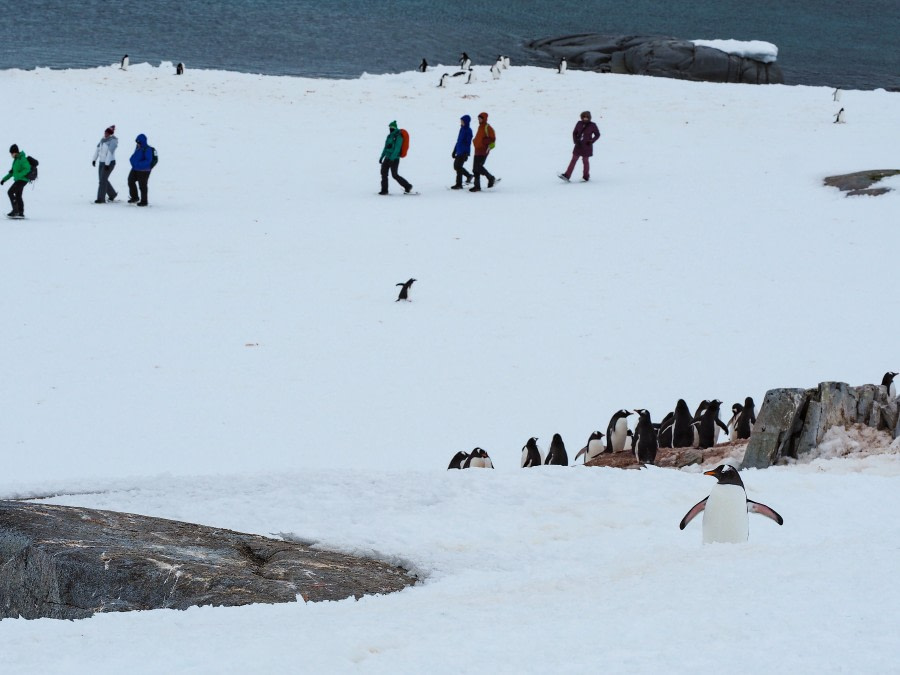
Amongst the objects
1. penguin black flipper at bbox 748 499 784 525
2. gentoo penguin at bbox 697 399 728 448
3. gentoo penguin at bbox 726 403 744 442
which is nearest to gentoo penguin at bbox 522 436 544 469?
gentoo penguin at bbox 697 399 728 448

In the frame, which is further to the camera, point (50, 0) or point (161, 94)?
point (50, 0)

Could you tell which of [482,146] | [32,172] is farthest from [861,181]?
[32,172]

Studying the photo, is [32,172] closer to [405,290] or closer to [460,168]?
[405,290]

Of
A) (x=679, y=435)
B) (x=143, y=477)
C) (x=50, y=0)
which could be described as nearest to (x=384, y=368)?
(x=679, y=435)

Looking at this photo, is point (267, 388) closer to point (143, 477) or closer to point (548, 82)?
point (143, 477)

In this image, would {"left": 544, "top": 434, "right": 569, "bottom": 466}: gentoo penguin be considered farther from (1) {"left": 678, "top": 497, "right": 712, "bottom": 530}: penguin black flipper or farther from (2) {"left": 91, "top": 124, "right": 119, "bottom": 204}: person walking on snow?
(2) {"left": 91, "top": 124, "right": 119, "bottom": 204}: person walking on snow

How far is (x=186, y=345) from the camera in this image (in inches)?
411

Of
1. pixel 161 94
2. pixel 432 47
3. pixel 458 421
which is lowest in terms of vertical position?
pixel 458 421

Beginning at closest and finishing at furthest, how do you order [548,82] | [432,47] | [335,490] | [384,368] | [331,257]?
[335,490]
[384,368]
[331,257]
[548,82]
[432,47]

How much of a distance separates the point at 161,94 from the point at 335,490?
68.6ft

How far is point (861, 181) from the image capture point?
57.5ft

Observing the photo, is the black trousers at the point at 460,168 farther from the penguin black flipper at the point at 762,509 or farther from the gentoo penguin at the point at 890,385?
the penguin black flipper at the point at 762,509

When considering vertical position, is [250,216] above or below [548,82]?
below

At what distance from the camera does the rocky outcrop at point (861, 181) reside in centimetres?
1706
